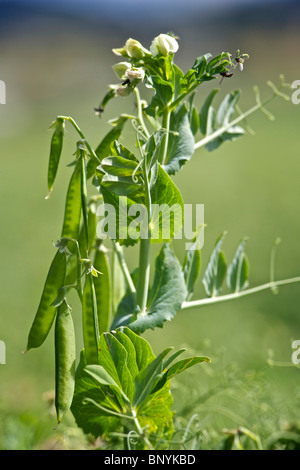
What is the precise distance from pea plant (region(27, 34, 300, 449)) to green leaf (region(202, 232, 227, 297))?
0.06m

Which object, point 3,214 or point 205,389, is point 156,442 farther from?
point 3,214

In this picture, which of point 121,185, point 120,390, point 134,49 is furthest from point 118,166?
point 120,390

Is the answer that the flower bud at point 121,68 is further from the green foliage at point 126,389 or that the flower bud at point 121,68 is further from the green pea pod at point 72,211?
the green foliage at point 126,389

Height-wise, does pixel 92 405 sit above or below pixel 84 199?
below

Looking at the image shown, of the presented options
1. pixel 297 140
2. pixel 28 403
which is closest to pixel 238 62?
pixel 28 403

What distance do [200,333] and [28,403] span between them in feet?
2.08

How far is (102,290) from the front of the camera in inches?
28.2

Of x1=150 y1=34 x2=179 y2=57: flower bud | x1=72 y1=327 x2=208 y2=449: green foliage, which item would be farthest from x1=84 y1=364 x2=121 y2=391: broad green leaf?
x1=150 y1=34 x2=179 y2=57: flower bud

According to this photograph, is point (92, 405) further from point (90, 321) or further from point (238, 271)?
point (238, 271)

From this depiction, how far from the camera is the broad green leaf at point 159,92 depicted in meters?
0.64

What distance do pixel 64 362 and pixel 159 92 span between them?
310 mm

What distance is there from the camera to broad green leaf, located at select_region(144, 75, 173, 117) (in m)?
0.64

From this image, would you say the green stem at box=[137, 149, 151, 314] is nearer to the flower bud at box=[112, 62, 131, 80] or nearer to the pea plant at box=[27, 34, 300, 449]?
the pea plant at box=[27, 34, 300, 449]

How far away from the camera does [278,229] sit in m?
2.22
